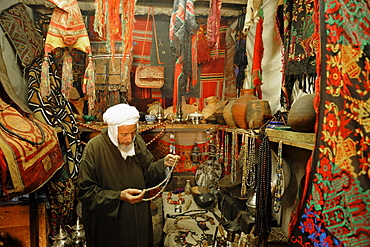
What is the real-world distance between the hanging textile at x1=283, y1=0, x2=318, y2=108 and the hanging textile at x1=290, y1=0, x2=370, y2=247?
2.27 feet

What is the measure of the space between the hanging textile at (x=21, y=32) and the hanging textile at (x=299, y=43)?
8.69ft

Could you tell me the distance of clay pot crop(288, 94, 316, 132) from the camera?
1.27 meters

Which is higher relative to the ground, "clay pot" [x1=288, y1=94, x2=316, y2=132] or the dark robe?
"clay pot" [x1=288, y1=94, x2=316, y2=132]

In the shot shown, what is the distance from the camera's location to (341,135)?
86 cm

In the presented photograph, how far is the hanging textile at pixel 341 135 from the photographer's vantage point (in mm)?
803

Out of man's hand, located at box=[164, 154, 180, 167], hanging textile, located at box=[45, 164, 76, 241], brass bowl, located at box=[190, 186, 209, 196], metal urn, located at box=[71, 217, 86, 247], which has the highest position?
man's hand, located at box=[164, 154, 180, 167]

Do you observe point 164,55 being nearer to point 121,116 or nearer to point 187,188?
point 187,188

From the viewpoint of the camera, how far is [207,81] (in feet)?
14.0

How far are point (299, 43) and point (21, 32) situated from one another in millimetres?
2771

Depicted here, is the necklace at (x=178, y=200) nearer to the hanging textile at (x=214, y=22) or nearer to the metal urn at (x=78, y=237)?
the metal urn at (x=78, y=237)

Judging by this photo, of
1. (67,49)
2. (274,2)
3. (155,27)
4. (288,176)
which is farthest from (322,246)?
(155,27)

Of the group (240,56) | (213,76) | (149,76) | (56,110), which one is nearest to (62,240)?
(56,110)

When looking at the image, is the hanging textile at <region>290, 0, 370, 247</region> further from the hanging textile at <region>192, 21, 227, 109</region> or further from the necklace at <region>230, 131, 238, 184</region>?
the hanging textile at <region>192, 21, 227, 109</region>

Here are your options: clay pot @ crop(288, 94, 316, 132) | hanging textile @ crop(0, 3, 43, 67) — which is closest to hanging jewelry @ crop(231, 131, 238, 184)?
clay pot @ crop(288, 94, 316, 132)
